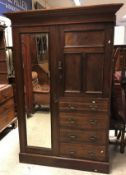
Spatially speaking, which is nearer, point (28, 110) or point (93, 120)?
point (93, 120)

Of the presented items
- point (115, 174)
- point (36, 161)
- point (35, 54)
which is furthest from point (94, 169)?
point (35, 54)

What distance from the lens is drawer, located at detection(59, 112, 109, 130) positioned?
2.05 meters

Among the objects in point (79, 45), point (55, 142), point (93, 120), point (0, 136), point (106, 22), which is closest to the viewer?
point (106, 22)

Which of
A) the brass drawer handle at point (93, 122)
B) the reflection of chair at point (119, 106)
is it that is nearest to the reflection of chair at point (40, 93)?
the brass drawer handle at point (93, 122)

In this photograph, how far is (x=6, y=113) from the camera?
2996mm

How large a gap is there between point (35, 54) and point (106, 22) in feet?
2.90

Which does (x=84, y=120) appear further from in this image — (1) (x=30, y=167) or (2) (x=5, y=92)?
(2) (x=5, y=92)

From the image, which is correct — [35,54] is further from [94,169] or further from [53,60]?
[94,169]

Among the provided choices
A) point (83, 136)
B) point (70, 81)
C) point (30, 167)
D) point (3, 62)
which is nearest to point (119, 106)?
point (83, 136)

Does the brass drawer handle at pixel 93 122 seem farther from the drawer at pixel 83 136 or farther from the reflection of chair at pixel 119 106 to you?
the reflection of chair at pixel 119 106

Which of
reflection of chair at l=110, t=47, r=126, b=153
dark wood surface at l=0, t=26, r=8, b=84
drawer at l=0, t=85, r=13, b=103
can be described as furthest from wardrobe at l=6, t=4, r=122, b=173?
dark wood surface at l=0, t=26, r=8, b=84

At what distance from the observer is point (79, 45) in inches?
76.3

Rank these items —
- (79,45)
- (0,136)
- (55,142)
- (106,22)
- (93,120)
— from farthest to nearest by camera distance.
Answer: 1. (0,136)
2. (55,142)
3. (93,120)
4. (79,45)
5. (106,22)

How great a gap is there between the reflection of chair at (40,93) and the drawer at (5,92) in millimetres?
711
